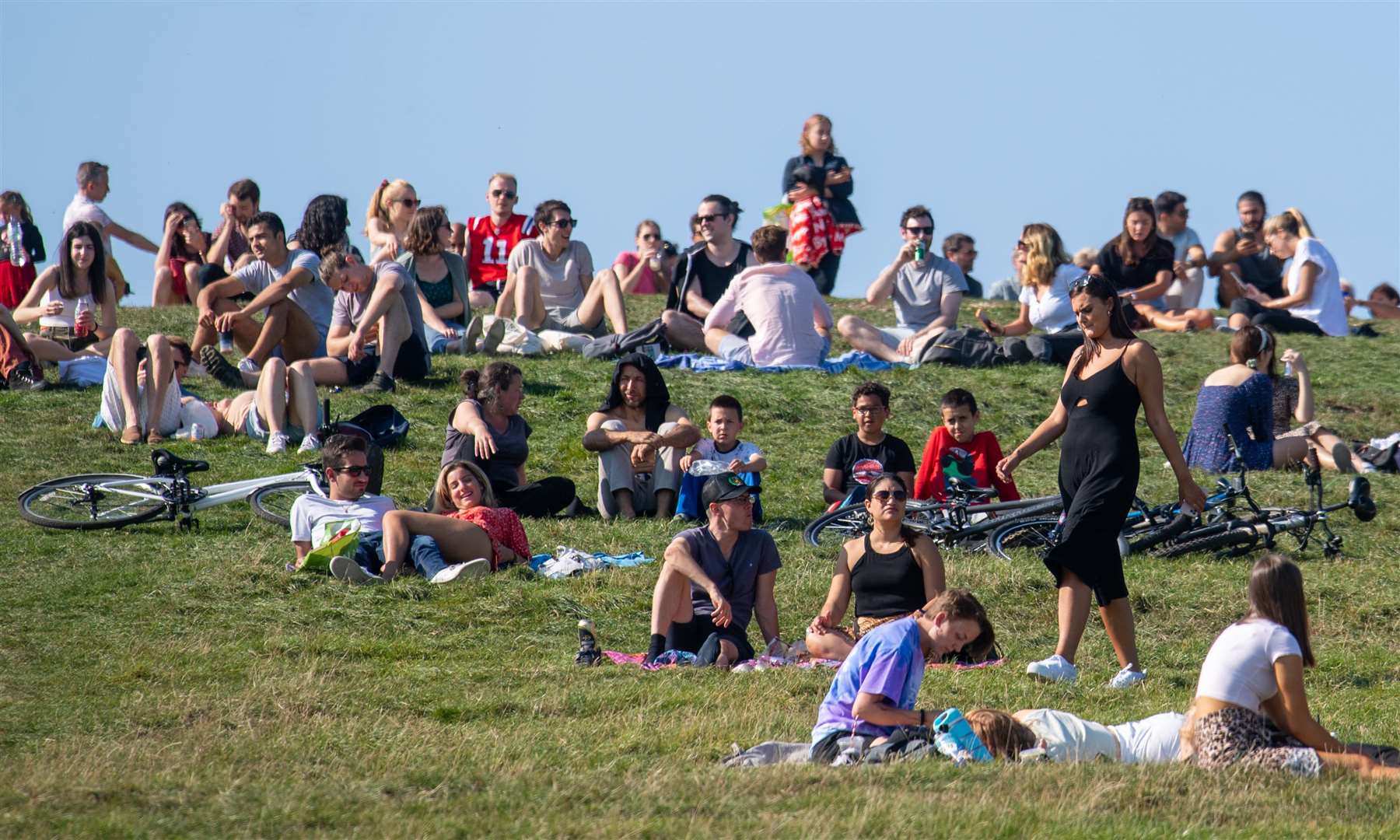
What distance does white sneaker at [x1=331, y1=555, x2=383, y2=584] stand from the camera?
10844 millimetres

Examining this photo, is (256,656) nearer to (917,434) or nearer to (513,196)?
(917,434)

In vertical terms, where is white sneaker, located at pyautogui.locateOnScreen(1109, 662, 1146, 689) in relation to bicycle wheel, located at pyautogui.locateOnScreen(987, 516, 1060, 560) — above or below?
below

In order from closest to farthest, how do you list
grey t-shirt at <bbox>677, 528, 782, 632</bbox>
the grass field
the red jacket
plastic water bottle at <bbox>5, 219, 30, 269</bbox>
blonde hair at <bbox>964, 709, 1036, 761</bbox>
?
the grass field
blonde hair at <bbox>964, 709, 1036, 761</bbox>
grey t-shirt at <bbox>677, 528, 782, 632</bbox>
the red jacket
plastic water bottle at <bbox>5, 219, 30, 269</bbox>

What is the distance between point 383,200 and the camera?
19078 mm

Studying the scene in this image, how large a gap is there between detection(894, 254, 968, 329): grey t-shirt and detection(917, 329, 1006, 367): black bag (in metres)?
0.45

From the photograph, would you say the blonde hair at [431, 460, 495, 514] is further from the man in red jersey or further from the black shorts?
the man in red jersey

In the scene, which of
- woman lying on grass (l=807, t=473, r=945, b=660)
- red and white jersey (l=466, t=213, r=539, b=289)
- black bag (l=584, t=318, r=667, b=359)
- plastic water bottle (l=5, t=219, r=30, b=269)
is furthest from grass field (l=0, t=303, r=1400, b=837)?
red and white jersey (l=466, t=213, r=539, b=289)

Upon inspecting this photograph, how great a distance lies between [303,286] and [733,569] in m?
7.19

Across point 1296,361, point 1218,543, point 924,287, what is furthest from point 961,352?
point 1218,543

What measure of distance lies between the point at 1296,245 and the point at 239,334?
37.4ft

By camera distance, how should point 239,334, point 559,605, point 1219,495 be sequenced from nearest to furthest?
1. point 559,605
2. point 1219,495
3. point 239,334

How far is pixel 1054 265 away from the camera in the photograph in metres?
17.9

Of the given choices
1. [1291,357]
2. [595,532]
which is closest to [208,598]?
[595,532]

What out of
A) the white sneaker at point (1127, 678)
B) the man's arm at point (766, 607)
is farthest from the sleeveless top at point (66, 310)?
the white sneaker at point (1127, 678)
